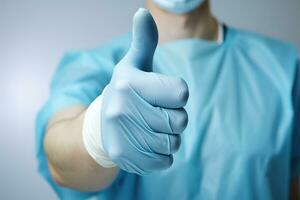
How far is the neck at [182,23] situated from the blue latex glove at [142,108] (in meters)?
0.41

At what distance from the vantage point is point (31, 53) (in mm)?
1109

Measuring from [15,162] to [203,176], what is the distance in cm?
56

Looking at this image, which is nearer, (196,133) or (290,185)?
(196,133)

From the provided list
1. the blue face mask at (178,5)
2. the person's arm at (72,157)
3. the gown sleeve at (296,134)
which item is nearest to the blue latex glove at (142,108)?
the person's arm at (72,157)

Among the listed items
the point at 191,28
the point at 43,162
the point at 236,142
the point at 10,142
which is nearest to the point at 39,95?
the point at 10,142

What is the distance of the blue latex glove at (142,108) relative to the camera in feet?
1.45

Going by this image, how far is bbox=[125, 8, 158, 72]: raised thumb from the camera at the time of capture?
0.44m

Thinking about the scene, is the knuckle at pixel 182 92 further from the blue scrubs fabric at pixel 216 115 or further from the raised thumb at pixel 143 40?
the blue scrubs fabric at pixel 216 115

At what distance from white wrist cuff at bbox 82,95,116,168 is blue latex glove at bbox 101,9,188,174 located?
43 millimetres

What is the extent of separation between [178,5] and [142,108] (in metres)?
0.43

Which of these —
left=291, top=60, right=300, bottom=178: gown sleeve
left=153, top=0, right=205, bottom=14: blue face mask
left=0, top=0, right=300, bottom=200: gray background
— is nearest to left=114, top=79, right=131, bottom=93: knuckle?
left=153, top=0, right=205, bottom=14: blue face mask

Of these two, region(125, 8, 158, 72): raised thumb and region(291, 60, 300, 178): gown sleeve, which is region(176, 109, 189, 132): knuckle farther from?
region(291, 60, 300, 178): gown sleeve

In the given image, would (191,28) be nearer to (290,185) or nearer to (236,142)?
(236,142)

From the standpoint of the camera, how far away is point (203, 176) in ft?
2.59
